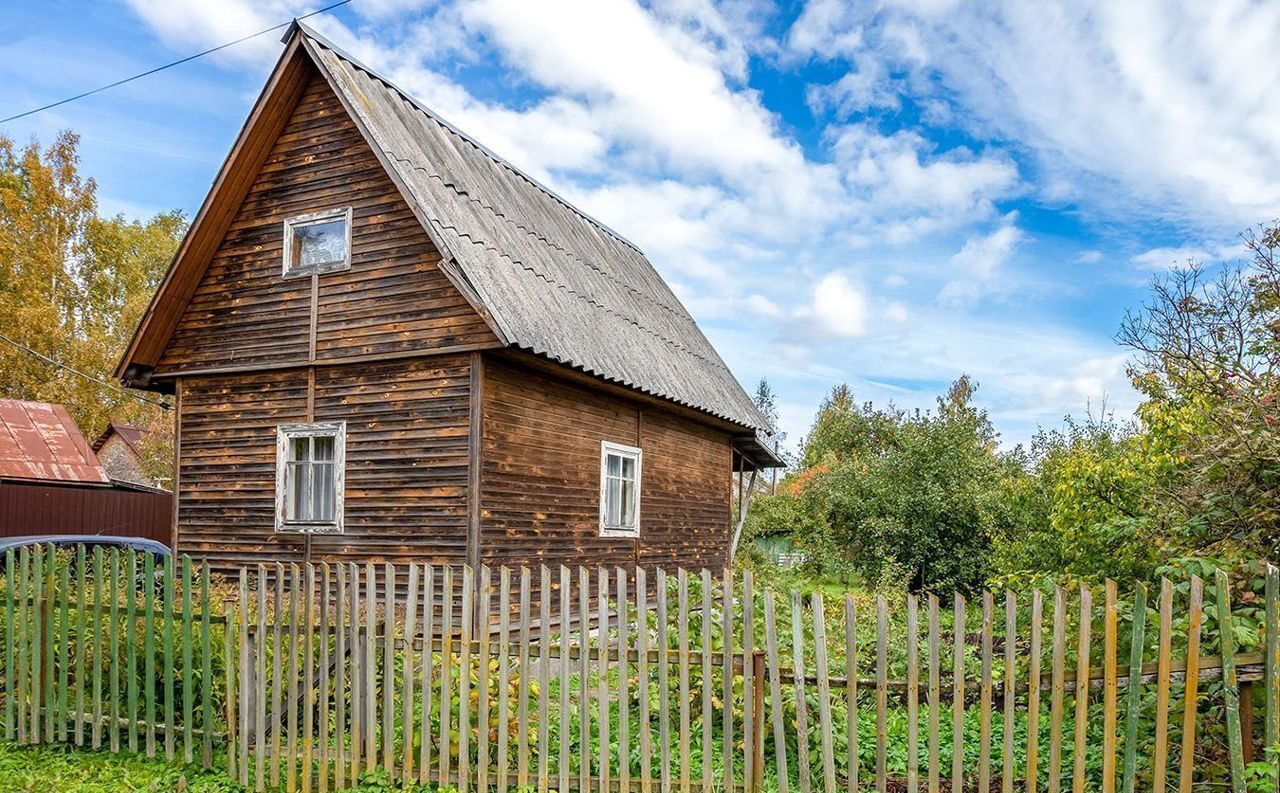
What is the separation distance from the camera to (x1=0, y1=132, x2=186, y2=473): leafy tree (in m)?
27.6

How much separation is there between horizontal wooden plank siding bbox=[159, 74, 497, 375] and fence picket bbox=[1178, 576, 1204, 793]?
7.21 metres

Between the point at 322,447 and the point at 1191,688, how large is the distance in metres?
9.49

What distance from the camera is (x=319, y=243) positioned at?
1140cm

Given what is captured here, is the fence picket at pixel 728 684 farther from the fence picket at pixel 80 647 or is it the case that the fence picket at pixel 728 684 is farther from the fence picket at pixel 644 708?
the fence picket at pixel 80 647

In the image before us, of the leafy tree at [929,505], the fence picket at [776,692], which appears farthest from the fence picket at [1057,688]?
the leafy tree at [929,505]

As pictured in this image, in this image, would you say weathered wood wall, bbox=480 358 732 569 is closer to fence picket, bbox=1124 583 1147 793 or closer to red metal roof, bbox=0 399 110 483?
fence picket, bbox=1124 583 1147 793

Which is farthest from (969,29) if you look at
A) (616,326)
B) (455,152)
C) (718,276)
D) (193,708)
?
(718,276)

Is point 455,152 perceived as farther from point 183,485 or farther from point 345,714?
point 345,714

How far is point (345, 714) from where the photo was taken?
6.38 m

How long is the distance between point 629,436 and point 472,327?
3.71 metres

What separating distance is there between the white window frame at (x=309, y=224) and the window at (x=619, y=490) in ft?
13.4

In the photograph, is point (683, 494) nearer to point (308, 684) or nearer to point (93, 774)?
point (308, 684)

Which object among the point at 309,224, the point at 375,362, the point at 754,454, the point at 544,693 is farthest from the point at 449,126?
the point at 544,693

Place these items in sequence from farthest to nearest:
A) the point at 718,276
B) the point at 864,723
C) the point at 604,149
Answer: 1. the point at 718,276
2. the point at 604,149
3. the point at 864,723
